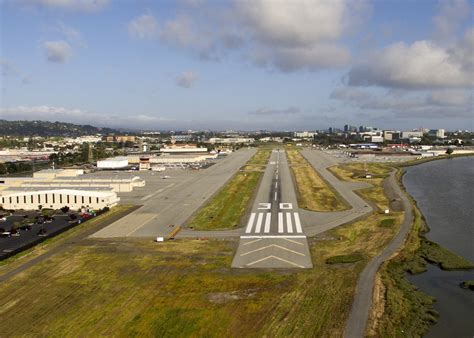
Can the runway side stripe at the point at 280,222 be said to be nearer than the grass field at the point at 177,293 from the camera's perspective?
No

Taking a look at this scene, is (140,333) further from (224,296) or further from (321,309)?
(321,309)

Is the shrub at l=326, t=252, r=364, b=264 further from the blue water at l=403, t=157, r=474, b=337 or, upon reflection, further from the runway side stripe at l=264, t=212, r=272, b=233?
the runway side stripe at l=264, t=212, r=272, b=233

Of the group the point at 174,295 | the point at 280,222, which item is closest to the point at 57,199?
the point at 280,222

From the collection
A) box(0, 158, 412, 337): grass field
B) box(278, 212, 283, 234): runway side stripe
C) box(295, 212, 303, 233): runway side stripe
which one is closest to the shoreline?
box(0, 158, 412, 337): grass field

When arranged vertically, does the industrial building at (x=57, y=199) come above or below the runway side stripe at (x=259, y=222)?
above

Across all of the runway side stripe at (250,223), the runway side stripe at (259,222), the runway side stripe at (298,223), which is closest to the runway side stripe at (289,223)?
the runway side stripe at (298,223)

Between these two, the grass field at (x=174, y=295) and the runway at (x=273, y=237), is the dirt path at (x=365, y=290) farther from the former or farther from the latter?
the runway at (x=273, y=237)
